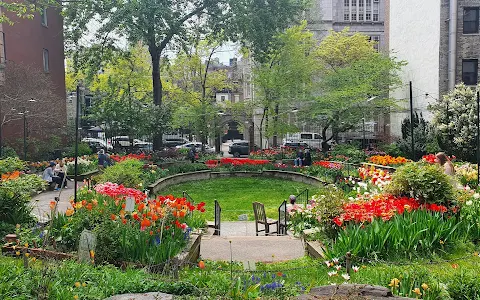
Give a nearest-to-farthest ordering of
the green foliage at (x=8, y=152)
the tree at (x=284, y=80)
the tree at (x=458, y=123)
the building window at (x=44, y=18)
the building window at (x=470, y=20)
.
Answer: the tree at (x=458, y=123) → the green foliage at (x=8, y=152) → the building window at (x=470, y=20) → the building window at (x=44, y=18) → the tree at (x=284, y=80)

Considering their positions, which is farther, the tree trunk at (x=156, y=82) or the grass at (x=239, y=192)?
the tree trunk at (x=156, y=82)

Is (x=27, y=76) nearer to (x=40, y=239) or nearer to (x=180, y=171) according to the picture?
(x=180, y=171)

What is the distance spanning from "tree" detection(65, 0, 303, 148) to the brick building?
8.20ft

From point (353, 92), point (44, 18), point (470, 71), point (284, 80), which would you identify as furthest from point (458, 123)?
point (44, 18)

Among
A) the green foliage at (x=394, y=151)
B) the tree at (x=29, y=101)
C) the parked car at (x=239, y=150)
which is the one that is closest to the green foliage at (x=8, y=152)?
the tree at (x=29, y=101)

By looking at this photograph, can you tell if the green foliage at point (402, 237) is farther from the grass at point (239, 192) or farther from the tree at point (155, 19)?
the tree at point (155, 19)

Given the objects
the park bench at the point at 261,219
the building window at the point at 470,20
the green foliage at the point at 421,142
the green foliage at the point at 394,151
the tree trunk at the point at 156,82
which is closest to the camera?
the park bench at the point at 261,219

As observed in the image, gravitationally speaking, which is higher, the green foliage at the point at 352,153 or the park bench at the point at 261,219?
the green foliage at the point at 352,153

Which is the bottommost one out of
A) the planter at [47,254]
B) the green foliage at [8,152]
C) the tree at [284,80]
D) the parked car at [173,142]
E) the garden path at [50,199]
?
the garden path at [50,199]

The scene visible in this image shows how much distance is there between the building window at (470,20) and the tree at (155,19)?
10891mm

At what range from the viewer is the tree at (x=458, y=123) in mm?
21547

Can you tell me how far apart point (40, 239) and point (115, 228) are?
1411mm

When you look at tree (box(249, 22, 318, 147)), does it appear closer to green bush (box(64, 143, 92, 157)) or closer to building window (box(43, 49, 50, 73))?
green bush (box(64, 143, 92, 157))

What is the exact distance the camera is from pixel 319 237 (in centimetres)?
817
